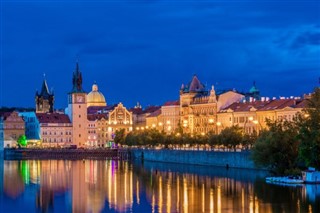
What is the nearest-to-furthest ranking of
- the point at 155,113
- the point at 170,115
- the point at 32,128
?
the point at 170,115
the point at 155,113
the point at 32,128

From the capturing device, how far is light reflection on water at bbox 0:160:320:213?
2158 inches

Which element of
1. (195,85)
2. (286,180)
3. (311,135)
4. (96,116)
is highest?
(195,85)

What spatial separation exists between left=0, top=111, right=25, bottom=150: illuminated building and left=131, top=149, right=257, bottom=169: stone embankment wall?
5014cm

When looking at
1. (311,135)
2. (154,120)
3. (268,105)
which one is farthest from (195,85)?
(311,135)

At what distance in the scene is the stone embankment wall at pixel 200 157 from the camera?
9125cm

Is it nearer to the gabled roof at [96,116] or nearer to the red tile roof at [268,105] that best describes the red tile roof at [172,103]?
the gabled roof at [96,116]

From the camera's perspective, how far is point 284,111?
121688 mm

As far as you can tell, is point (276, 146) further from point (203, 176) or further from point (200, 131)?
point (200, 131)

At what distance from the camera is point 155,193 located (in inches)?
2547

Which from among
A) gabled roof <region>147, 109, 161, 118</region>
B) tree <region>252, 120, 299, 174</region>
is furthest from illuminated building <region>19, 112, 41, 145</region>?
tree <region>252, 120, 299, 174</region>

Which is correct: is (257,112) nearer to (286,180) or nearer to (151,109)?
(286,180)

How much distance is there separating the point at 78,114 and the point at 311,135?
112962 mm

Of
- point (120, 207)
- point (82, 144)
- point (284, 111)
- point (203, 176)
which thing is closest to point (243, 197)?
point (120, 207)

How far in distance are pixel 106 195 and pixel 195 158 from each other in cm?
4359
